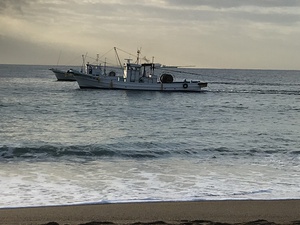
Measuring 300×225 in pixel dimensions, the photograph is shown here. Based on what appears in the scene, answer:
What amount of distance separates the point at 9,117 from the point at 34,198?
1707cm

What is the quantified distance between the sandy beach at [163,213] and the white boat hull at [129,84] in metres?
44.6

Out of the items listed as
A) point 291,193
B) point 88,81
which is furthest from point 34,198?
point 88,81

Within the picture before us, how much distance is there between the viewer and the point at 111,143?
16.2m

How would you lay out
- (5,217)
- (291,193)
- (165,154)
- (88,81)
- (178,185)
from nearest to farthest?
(5,217) → (291,193) → (178,185) → (165,154) → (88,81)

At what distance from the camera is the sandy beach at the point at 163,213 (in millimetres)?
6566

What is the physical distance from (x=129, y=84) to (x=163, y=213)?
46.1m

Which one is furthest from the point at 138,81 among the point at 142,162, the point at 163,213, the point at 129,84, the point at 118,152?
the point at 163,213

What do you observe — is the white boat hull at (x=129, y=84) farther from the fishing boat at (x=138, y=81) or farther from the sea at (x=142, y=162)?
the sea at (x=142, y=162)

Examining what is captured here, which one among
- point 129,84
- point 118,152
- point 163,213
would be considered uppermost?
point 163,213

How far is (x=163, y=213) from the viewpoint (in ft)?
23.2

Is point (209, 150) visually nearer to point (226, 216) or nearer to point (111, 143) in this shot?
point (111, 143)

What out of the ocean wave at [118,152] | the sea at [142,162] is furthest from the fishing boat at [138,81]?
the ocean wave at [118,152]

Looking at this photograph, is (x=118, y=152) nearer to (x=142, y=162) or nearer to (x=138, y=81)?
(x=142, y=162)

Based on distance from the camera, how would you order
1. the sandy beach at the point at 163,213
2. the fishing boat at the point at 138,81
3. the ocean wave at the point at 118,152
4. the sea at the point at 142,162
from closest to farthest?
the sandy beach at the point at 163,213
the sea at the point at 142,162
the ocean wave at the point at 118,152
the fishing boat at the point at 138,81
